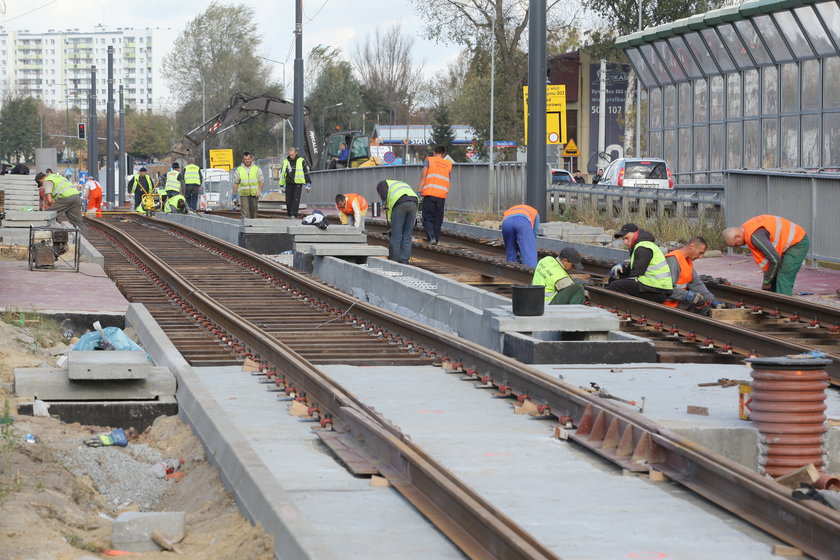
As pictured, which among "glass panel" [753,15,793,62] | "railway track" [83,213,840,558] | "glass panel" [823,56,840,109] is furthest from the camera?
"glass panel" [753,15,793,62]

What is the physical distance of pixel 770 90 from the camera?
1188 inches

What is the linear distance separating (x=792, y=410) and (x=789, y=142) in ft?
74.3

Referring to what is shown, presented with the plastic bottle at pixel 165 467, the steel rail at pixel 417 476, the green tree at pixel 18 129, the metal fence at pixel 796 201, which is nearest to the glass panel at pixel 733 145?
the metal fence at pixel 796 201

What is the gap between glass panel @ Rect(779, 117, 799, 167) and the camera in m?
28.9

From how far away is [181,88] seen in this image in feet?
357

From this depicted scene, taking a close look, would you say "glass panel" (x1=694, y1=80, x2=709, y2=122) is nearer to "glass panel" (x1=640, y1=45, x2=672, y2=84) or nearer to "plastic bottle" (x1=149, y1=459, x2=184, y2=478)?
"glass panel" (x1=640, y1=45, x2=672, y2=84)

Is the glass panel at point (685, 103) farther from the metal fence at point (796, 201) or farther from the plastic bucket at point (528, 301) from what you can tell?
the plastic bucket at point (528, 301)

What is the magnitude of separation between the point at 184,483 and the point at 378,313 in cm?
644

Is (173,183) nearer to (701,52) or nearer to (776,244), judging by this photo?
(701,52)

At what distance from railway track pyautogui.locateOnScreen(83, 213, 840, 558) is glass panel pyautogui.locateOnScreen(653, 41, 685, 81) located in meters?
18.3

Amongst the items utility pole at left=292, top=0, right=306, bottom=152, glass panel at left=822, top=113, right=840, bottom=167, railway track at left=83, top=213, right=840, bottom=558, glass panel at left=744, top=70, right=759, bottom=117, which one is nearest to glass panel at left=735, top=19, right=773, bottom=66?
glass panel at left=744, top=70, right=759, bottom=117

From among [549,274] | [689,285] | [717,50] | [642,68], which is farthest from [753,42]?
[549,274]

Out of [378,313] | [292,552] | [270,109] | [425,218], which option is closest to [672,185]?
[425,218]

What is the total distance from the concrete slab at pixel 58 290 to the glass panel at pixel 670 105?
2039 cm
